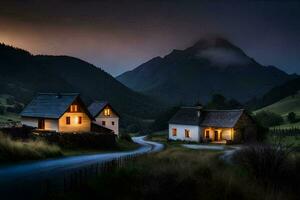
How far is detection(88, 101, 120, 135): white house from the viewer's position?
7575 cm

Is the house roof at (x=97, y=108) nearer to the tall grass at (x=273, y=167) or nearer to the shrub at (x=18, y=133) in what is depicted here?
the shrub at (x=18, y=133)

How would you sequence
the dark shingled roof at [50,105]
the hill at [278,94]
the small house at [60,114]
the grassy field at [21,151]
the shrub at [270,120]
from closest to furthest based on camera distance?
the grassy field at [21,151], the small house at [60,114], the dark shingled roof at [50,105], the shrub at [270,120], the hill at [278,94]

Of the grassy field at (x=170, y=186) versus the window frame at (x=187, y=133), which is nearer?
the grassy field at (x=170, y=186)

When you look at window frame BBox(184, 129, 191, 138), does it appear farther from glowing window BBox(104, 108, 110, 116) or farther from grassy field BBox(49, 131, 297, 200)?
grassy field BBox(49, 131, 297, 200)

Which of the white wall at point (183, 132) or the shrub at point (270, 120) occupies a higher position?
the shrub at point (270, 120)

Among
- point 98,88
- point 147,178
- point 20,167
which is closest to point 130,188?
point 147,178

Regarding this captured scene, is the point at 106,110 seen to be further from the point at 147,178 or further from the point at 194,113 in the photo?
the point at 147,178

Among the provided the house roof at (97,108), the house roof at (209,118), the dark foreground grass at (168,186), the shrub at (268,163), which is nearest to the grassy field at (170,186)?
the dark foreground grass at (168,186)

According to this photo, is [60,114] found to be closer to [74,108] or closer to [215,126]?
[74,108]

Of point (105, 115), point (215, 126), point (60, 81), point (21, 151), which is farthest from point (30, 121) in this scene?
Result: point (60, 81)

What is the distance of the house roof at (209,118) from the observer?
67625 millimetres

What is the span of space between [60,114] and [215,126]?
26057 millimetres

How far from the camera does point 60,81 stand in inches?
6299

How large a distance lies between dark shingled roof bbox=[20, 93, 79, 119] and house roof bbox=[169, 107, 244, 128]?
72.5ft
